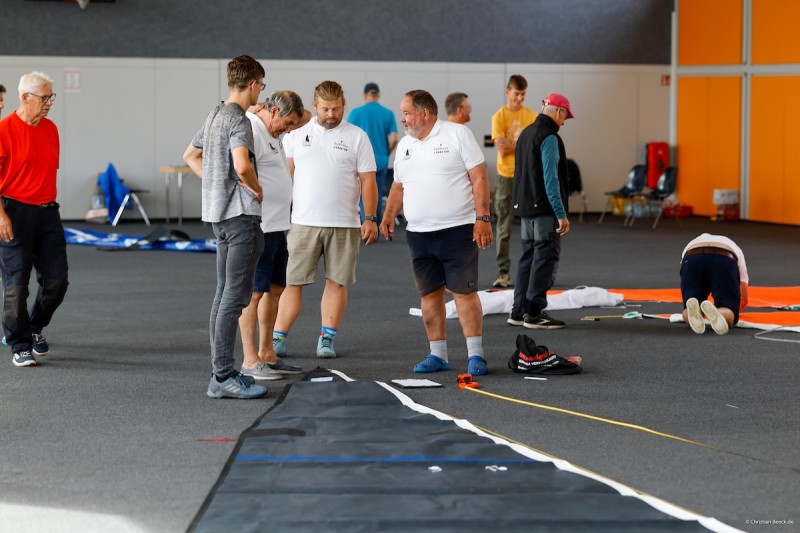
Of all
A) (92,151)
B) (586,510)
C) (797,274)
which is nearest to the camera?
(586,510)

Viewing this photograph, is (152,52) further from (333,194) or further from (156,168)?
(333,194)

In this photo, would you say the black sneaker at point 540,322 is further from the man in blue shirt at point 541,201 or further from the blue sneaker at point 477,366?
the blue sneaker at point 477,366

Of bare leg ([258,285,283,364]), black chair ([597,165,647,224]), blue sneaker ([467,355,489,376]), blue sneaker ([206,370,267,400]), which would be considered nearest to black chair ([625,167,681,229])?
black chair ([597,165,647,224])

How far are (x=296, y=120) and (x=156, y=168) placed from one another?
11892 mm

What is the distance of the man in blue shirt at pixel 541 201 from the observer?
8.20 metres

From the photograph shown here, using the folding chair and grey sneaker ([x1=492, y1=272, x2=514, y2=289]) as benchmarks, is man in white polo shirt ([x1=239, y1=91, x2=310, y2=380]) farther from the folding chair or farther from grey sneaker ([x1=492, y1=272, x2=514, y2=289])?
the folding chair

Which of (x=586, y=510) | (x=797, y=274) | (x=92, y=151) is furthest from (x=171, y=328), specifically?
(x=92, y=151)

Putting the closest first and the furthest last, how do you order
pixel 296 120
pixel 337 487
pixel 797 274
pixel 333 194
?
pixel 337 487 → pixel 296 120 → pixel 333 194 → pixel 797 274

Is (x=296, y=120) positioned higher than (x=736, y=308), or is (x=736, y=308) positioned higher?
(x=296, y=120)

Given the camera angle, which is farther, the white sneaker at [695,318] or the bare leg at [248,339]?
the white sneaker at [695,318]

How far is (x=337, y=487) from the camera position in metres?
4.27

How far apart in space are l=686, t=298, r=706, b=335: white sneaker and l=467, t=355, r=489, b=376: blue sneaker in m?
2.01

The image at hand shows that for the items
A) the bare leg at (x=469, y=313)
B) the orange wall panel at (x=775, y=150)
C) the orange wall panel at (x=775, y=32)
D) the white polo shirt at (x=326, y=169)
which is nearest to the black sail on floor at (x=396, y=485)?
the bare leg at (x=469, y=313)

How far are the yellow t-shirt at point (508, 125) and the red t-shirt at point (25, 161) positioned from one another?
4.66 m
